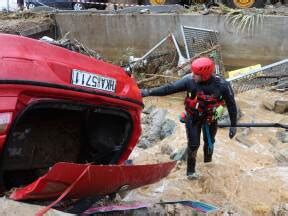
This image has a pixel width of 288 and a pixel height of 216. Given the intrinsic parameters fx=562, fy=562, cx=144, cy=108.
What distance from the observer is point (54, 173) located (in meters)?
3.30

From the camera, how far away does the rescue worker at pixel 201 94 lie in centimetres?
541

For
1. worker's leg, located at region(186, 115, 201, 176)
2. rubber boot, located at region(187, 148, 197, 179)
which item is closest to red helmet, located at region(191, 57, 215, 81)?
worker's leg, located at region(186, 115, 201, 176)

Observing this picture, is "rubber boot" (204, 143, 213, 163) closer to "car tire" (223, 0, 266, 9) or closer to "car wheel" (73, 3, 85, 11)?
"car tire" (223, 0, 266, 9)

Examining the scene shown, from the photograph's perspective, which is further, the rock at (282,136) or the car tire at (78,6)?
the car tire at (78,6)

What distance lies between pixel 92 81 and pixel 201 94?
200 centimetres

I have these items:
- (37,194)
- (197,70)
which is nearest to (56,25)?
(197,70)

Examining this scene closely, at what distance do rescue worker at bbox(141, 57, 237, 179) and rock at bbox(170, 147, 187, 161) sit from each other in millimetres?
679

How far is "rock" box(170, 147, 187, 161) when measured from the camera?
6668mm

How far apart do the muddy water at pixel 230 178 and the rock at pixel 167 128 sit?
0.34 ft

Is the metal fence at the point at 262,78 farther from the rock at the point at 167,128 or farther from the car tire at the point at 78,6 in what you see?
the car tire at the point at 78,6

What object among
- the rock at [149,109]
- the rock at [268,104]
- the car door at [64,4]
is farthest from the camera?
the car door at [64,4]

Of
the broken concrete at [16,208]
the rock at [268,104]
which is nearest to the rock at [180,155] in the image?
the rock at [268,104]

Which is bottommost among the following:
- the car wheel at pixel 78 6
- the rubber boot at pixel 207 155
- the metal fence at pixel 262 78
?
the rubber boot at pixel 207 155

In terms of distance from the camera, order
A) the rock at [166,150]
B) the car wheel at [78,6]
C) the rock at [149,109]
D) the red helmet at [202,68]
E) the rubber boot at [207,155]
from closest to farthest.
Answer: the red helmet at [202,68] → the rubber boot at [207,155] → the rock at [166,150] → the rock at [149,109] → the car wheel at [78,6]
